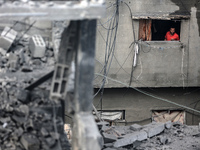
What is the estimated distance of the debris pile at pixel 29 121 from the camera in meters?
8.48

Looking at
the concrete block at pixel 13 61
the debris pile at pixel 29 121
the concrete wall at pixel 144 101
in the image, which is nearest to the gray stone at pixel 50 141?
the debris pile at pixel 29 121

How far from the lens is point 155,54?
18.2 meters

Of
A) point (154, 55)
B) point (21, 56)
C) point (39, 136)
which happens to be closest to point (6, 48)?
point (21, 56)

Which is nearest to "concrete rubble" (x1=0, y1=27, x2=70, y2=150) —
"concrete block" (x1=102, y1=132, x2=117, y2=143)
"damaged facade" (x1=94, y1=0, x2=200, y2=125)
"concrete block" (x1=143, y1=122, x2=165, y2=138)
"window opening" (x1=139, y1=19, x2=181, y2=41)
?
"concrete block" (x1=102, y1=132, x2=117, y2=143)

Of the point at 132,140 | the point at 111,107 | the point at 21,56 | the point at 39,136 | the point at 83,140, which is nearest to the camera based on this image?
the point at 83,140

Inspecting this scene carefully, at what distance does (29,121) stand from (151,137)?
5239 millimetres

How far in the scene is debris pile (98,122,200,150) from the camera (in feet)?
38.4

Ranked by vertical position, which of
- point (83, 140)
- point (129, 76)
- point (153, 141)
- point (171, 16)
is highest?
point (171, 16)

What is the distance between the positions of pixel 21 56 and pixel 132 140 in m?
4.33

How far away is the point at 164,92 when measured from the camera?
19.1 metres

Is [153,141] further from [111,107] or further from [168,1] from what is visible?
[168,1]

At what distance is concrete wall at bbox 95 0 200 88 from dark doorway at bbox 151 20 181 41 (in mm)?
1219

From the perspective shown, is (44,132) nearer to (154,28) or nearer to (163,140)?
(163,140)

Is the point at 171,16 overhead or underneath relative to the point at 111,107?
overhead
